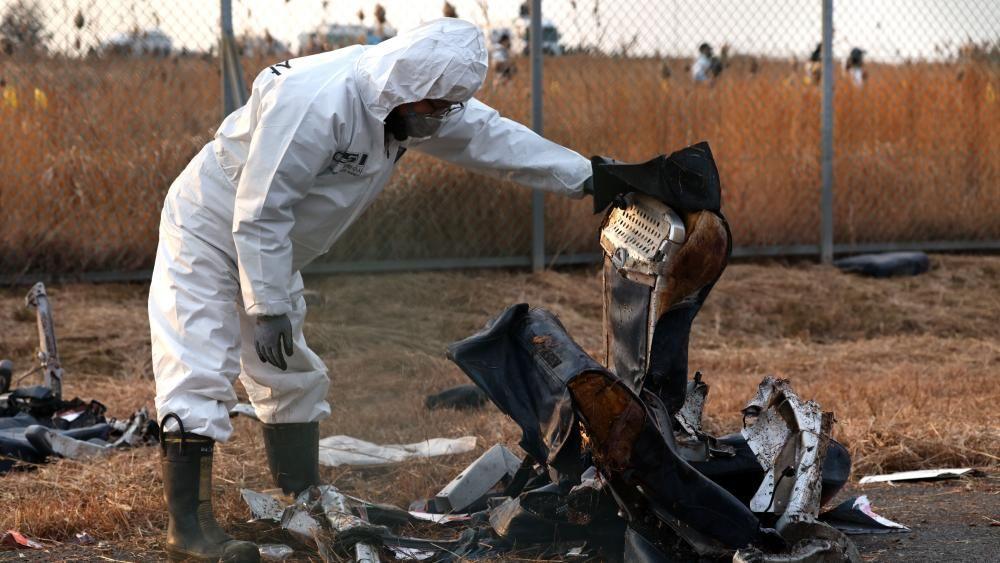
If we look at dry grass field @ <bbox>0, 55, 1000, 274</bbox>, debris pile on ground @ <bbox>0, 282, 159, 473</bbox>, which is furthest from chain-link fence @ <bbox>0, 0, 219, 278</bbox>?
debris pile on ground @ <bbox>0, 282, 159, 473</bbox>

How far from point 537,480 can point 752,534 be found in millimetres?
874

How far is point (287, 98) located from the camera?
3.22 meters

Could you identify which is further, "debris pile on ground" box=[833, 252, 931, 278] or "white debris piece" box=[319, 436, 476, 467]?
"debris pile on ground" box=[833, 252, 931, 278]

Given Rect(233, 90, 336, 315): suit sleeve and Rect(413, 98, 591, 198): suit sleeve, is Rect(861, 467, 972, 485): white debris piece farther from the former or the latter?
Rect(233, 90, 336, 315): suit sleeve

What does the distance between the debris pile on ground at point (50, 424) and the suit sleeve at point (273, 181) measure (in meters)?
1.70

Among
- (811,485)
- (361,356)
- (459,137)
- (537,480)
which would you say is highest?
(459,137)

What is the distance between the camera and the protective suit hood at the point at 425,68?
3191 mm

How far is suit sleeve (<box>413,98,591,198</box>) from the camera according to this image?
363 cm

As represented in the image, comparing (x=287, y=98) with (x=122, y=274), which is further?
(x=122, y=274)

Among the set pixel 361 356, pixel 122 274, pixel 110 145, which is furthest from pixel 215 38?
pixel 361 356

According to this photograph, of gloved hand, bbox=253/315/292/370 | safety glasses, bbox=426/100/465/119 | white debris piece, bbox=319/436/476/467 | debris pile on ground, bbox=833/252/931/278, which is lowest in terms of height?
debris pile on ground, bbox=833/252/931/278

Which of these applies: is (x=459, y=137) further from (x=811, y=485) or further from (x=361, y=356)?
(x=361, y=356)

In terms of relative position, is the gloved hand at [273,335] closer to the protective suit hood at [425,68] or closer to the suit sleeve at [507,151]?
the protective suit hood at [425,68]

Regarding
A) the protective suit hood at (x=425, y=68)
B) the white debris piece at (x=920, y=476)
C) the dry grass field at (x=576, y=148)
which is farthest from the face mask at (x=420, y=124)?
the dry grass field at (x=576, y=148)
